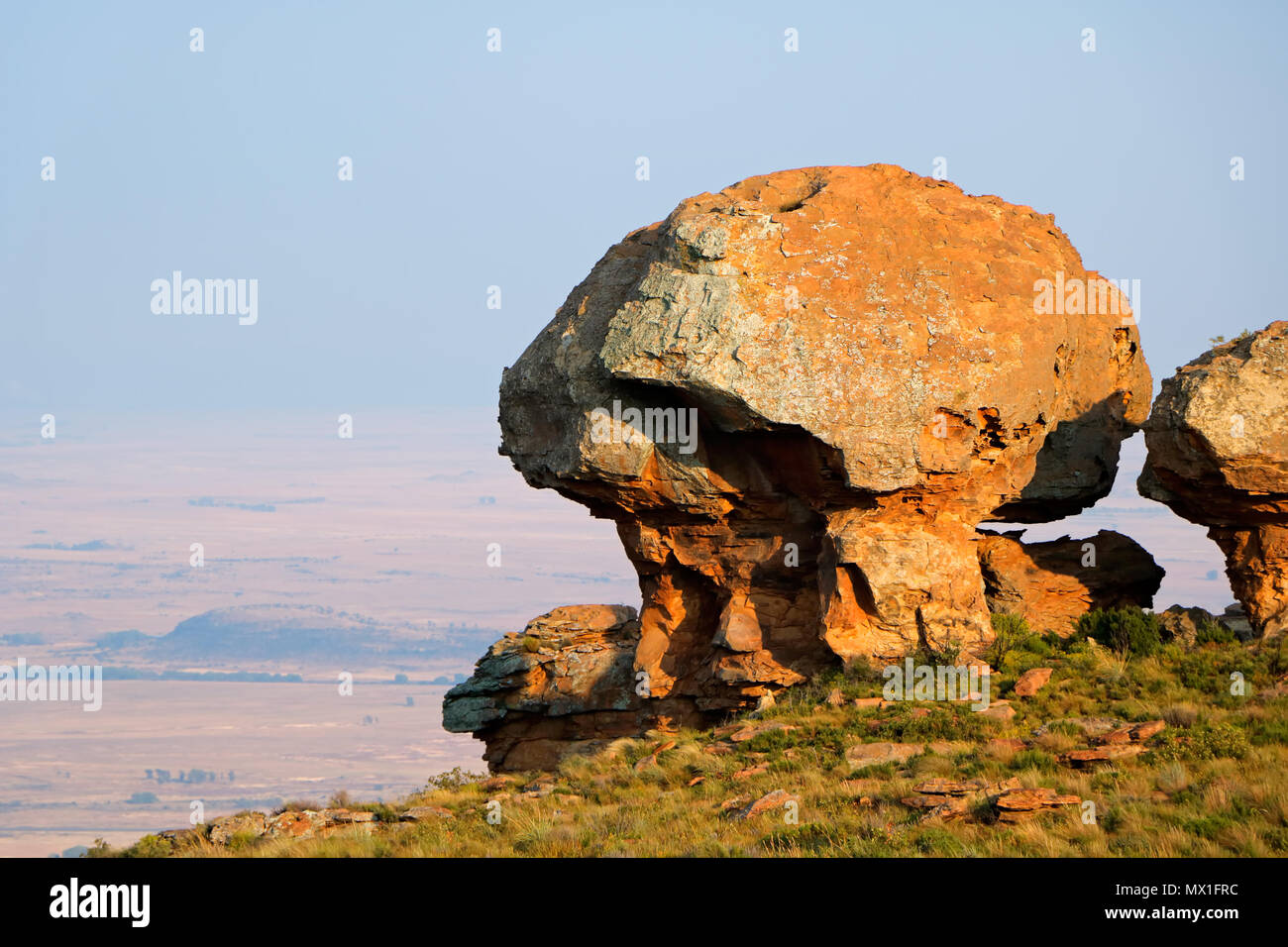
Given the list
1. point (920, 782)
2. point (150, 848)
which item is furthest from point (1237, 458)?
point (150, 848)

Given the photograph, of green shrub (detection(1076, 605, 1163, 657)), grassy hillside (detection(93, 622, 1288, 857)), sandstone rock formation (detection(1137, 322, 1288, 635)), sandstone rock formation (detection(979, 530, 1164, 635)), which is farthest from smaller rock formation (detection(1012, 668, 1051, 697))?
sandstone rock formation (detection(1137, 322, 1288, 635))

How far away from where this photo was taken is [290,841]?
20.2m

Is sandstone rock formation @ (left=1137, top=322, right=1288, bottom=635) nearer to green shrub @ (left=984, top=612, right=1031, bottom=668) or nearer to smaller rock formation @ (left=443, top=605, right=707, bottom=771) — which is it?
green shrub @ (left=984, top=612, right=1031, bottom=668)

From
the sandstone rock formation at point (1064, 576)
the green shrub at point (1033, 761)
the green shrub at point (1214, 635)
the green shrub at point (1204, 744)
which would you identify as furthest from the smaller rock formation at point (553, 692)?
the green shrub at point (1204, 744)

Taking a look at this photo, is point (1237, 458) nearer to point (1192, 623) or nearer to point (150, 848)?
point (1192, 623)

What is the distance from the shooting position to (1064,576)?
29.3 metres

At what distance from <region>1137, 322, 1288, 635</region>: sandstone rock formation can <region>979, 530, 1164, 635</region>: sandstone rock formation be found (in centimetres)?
353

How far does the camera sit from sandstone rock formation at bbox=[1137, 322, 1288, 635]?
23703 millimetres

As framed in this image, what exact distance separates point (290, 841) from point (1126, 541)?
19.2 meters

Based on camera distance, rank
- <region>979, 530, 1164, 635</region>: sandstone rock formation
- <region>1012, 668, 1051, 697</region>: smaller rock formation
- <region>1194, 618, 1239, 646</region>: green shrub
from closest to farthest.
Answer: <region>1012, 668, 1051, 697</region>: smaller rock formation < <region>1194, 618, 1239, 646</region>: green shrub < <region>979, 530, 1164, 635</region>: sandstone rock formation

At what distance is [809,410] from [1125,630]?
7.71 m

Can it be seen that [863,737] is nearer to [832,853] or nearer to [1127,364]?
[832,853]

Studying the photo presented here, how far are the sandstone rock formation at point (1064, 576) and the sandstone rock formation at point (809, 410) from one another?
3.91ft
